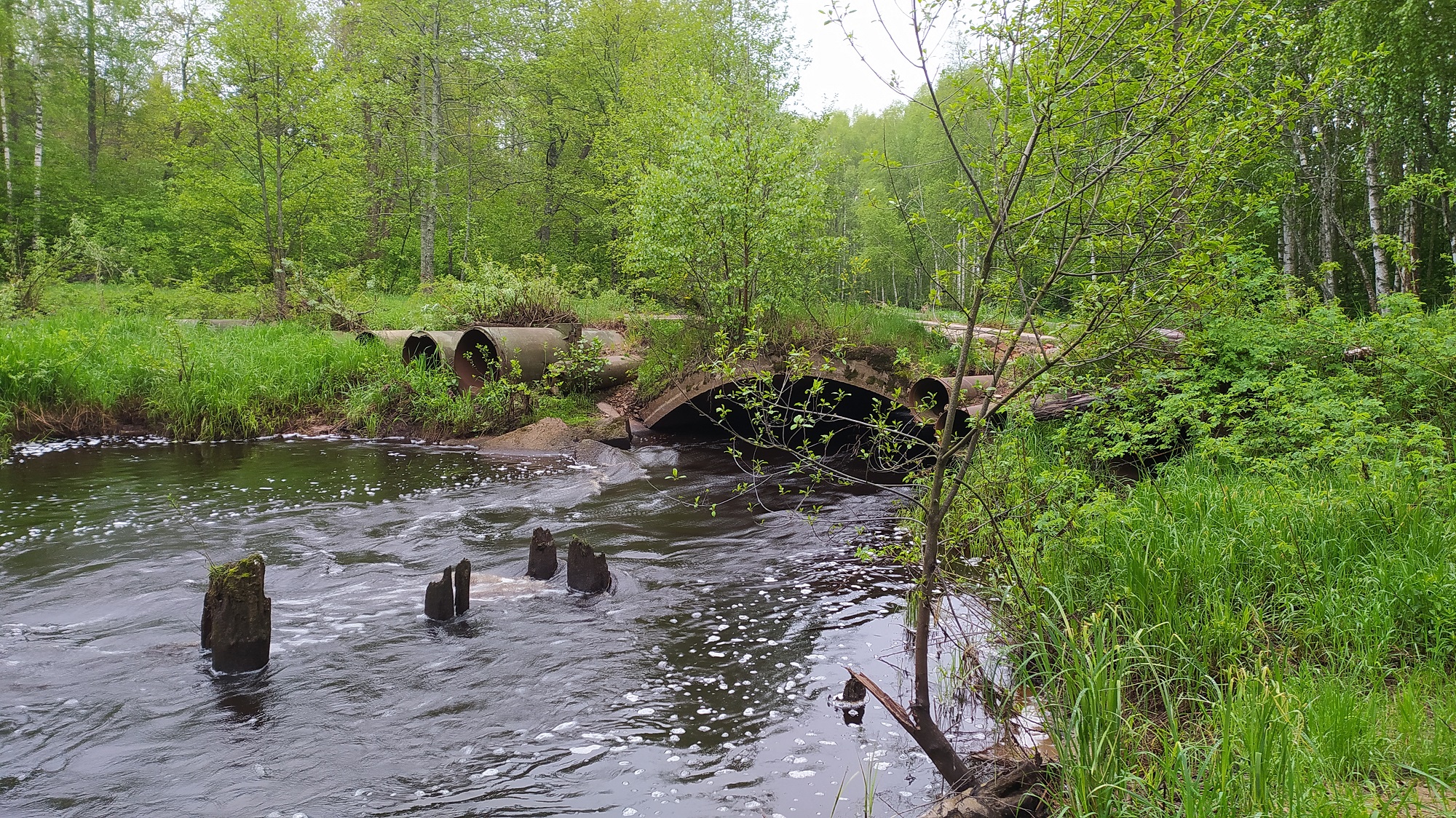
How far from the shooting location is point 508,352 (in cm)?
1216

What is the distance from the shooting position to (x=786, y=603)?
580 centimetres

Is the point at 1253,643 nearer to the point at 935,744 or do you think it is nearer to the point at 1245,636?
the point at 1245,636

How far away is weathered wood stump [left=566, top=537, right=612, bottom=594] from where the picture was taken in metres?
5.90

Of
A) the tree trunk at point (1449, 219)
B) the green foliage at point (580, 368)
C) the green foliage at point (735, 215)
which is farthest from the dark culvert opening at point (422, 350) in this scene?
the tree trunk at point (1449, 219)

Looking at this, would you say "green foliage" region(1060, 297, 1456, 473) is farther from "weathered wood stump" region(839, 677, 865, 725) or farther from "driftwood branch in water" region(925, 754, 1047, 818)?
"driftwood branch in water" region(925, 754, 1047, 818)

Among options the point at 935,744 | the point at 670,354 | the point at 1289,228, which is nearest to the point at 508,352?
the point at 670,354

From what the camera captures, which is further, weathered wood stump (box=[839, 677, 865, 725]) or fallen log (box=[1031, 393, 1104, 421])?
fallen log (box=[1031, 393, 1104, 421])

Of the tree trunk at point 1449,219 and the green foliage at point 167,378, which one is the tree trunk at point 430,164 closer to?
the green foliage at point 167,378

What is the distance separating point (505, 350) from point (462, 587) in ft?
23.7

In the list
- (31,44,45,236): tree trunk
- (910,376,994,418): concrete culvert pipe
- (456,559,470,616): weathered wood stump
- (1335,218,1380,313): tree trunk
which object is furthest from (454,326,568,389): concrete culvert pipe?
(31,44,45,236): tree trunk

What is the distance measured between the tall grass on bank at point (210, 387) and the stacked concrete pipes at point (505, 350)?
32 cm

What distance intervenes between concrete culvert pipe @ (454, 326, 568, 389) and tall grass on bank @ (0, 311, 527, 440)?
0.40 metres

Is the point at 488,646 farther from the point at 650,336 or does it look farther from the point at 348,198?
the point at 348,198

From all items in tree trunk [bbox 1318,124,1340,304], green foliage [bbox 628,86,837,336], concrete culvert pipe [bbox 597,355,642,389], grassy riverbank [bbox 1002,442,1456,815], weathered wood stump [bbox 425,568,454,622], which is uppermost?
tree trunk [bbox 1318,124,1340,304]
